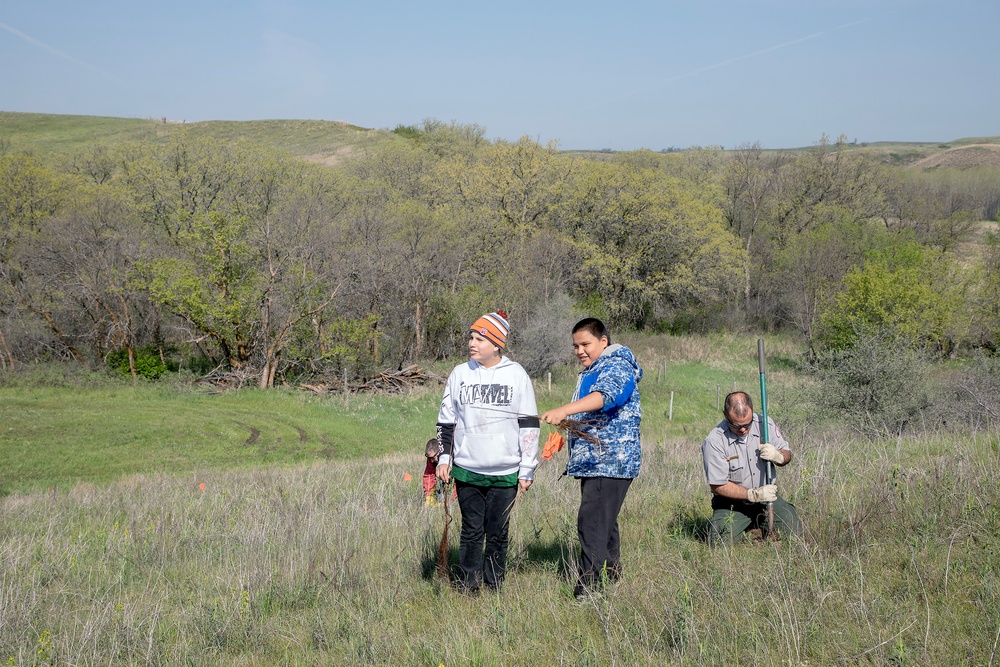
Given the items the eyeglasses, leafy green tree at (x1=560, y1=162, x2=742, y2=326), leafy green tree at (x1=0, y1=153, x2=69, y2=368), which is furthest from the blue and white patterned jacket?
leafy green tree at (x1=560, y1=162, x2=742, y2=326)

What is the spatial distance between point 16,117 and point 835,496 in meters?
113

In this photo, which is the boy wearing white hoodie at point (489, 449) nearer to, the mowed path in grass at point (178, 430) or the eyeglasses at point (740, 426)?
the eyeglasses at point (740, 426)

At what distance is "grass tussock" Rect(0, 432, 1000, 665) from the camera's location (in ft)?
10.8

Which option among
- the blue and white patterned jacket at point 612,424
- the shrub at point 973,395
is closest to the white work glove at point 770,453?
the blue and white patterned jacket at point 612,424

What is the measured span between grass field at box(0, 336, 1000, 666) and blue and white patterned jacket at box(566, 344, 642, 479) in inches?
26.3

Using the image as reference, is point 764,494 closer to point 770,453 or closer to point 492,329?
point 770,453

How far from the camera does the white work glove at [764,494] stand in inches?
187

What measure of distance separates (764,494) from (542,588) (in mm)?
1626

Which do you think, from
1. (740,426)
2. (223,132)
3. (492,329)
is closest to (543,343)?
(740,426)

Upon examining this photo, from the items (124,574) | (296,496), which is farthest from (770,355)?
(124,574)

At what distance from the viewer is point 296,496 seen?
26.8 ft

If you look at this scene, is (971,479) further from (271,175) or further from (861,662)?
(271,175)

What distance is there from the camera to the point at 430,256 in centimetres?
3356

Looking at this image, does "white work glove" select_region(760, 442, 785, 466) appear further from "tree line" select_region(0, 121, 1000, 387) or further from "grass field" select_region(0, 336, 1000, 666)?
"tree line" select_region(0, 121, 1000, 387)
